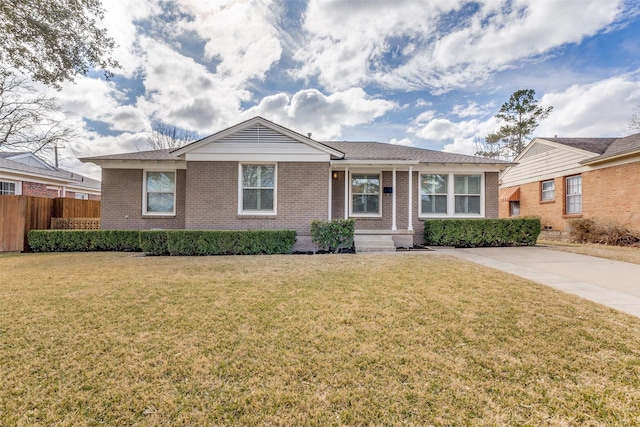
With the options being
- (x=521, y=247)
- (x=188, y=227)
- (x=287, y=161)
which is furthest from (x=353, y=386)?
(x=521, y=247)

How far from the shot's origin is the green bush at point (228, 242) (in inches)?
375

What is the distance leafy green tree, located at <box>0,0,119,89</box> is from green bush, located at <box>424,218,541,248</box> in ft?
44.5

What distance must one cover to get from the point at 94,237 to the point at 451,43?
16989 millimetres

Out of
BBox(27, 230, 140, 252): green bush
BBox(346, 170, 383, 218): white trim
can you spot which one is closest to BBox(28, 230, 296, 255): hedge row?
BBox(27, 230, 140, 252): green bush

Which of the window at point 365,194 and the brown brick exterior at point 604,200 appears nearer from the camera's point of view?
the brown brick exterior at point 604,200

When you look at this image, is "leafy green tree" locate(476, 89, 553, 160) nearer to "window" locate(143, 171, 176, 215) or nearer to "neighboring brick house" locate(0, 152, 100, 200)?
"window" locate(143, 171, 176, 215)

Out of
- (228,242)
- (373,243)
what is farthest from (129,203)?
(373,243)

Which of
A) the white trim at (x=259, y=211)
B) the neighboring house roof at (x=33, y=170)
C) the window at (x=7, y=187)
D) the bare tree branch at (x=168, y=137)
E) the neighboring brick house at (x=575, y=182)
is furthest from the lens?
the bare tree branch at (x=168, y=137)

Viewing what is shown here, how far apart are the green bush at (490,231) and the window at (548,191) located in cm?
740

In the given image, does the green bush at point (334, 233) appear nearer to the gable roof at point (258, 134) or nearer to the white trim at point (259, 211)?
the white trim at point (259, 211)

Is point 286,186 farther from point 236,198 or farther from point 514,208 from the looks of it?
point 514,208

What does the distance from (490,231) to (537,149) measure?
10292 millimetres

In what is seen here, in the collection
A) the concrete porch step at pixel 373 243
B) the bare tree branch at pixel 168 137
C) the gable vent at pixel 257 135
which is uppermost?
the bare tree branch at pixel 168 137

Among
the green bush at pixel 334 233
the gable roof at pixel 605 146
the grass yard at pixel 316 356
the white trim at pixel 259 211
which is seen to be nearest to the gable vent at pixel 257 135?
the white trim at pixel 259 211
